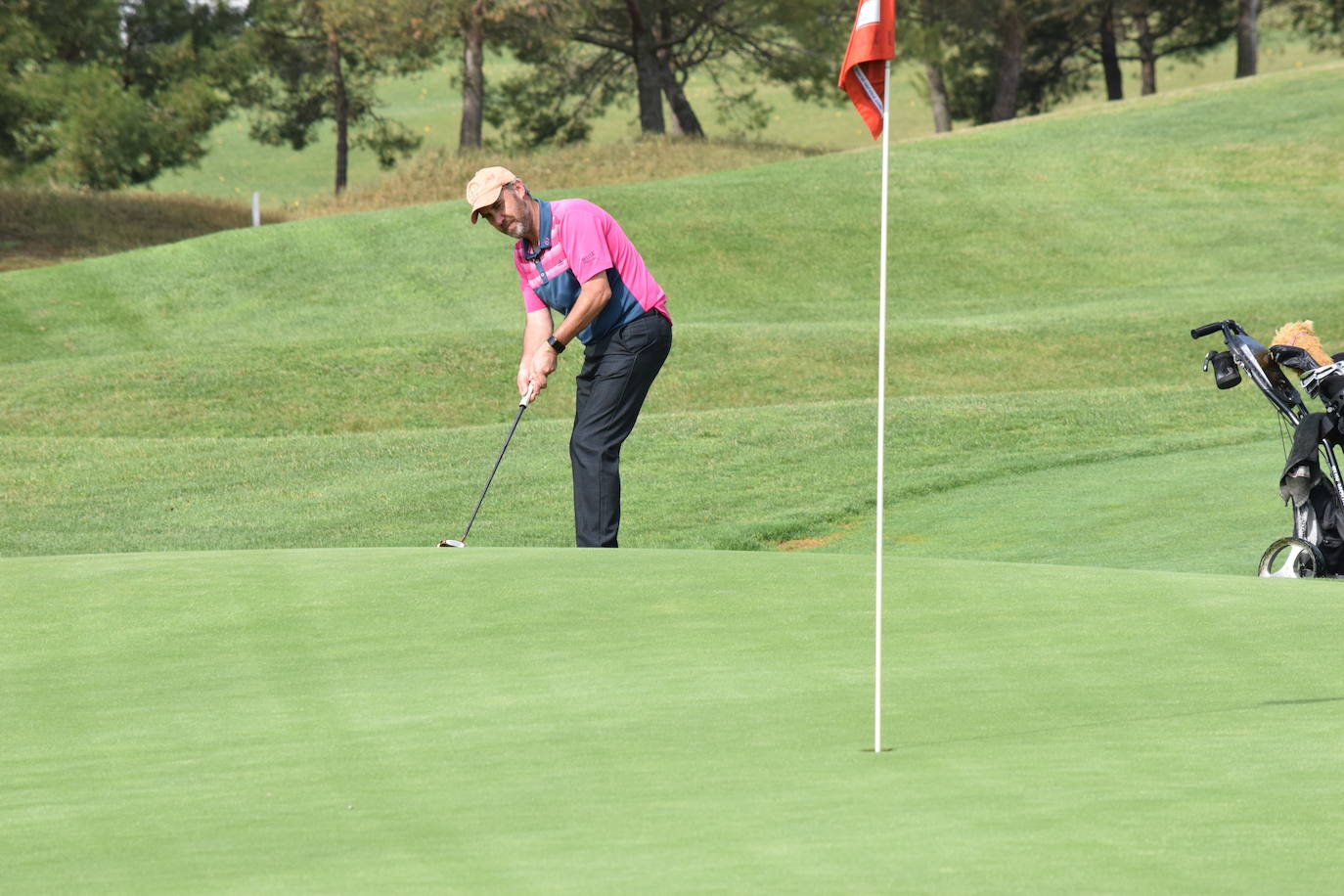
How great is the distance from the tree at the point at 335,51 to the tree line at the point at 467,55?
0.20 ft

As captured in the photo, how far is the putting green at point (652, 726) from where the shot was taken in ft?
12.2

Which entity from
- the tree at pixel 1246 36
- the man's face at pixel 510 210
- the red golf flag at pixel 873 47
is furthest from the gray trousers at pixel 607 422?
the tree at pixel 1246 36

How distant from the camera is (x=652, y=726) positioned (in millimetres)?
5027

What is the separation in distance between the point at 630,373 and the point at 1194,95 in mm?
37109

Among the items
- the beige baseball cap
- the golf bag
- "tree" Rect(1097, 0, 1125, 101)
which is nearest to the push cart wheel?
the golf bag

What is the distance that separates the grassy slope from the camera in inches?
585

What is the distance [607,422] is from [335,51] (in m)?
42.1

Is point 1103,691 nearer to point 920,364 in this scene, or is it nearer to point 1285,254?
point 920,364

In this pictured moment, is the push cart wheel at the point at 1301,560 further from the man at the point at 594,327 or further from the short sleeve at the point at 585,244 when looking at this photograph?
the short sleeve at the point at 585,244

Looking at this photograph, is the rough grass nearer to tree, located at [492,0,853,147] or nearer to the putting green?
tree, located at [492,0,853,147]

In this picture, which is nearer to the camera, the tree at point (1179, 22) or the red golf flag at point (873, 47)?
the red golf flag at point (873, 47)

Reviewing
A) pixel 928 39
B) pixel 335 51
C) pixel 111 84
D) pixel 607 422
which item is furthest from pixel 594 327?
pixel 335 51

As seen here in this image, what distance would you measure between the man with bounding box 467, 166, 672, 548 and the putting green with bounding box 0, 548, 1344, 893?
1329 mm

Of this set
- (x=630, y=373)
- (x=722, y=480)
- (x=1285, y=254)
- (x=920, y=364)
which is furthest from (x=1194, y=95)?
(x=630, y=373)
